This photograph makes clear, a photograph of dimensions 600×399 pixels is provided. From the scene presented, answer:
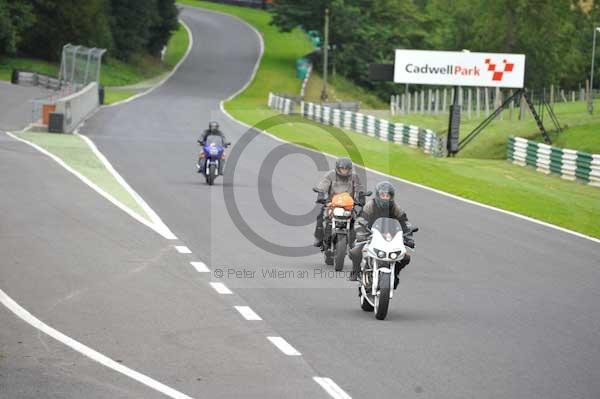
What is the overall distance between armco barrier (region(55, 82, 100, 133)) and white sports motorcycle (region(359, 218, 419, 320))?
102ft

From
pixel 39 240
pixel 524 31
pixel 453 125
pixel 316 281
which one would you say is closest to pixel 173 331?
pixel 316 281

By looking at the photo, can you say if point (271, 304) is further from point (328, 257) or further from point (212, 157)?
point (212, 157)

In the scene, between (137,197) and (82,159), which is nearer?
(137,197)

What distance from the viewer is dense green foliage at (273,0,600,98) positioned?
91812 mm

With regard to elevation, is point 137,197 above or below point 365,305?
below

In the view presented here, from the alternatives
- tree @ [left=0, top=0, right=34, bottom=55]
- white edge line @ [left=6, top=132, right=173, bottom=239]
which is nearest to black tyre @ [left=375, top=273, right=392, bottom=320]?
white edge line @ [left=6, top=132, right=173, bottom=239]

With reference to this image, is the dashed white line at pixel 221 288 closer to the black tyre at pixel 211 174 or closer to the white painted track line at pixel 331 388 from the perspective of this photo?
the white painted track line at pixel 331 388

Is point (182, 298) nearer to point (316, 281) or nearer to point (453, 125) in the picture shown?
point (316, 281)

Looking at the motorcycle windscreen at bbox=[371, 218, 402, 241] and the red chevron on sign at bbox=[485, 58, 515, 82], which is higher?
the red chevron on sign at bbox=[485, 58, 515, 82]

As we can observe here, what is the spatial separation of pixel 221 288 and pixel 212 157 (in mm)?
12876

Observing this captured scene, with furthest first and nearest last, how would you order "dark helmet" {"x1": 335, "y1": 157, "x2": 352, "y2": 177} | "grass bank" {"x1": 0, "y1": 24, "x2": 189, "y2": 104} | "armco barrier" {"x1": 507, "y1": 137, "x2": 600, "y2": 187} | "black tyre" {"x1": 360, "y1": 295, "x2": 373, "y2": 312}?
"grass bank" {"x1": 0, "y1": 24, "x2": 189, "y2": 104} < "armco barrier" {"x1": 507, "y1": 137, "x2": 600, "y2": 187} < "dark helmet" {"x1": 335, "y1": 157, "x2": 352, "y2": 177} < "black tyre" {"x1": 360, "y1": 295, "x2": 373, "y2": 312}

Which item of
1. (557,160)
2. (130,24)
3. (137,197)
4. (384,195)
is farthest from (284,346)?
(130,24)

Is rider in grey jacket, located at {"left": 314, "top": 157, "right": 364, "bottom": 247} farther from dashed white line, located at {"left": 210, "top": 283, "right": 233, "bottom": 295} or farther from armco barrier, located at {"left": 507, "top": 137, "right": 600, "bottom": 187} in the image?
armco barrier, located at {"left": 507, "top": 137, "right": 600, "bottom": 187}

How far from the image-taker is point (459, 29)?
10481 cm
